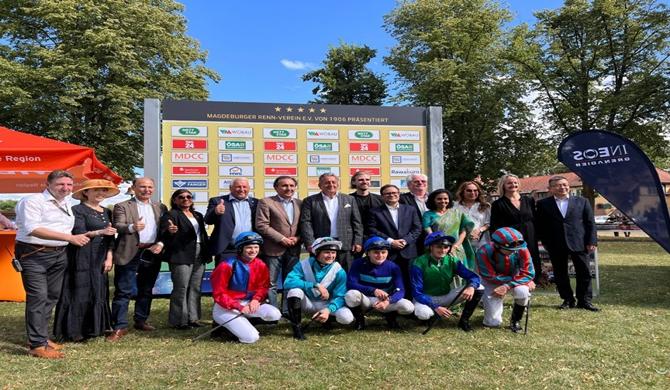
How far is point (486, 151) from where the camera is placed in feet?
71.2

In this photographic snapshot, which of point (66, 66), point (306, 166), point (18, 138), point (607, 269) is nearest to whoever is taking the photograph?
point (18, 138)

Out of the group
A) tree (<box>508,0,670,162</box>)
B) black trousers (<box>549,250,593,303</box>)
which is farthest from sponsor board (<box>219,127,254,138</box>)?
tree (<box>508,0,670,162</box>)

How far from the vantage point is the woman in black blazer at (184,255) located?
5.16 m

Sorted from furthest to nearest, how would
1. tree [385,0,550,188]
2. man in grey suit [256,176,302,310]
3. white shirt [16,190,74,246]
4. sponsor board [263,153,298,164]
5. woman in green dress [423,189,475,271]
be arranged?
1. tree [385,0,550,188]
2. sponsor board [263,153,298,164]
3. woman in green dress [423,189,475,271]
4. man in grey suit [256,176,302,310]
5. white shirt [16,190,74,246]

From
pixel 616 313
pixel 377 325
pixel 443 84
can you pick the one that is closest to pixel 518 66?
pixel 443 84

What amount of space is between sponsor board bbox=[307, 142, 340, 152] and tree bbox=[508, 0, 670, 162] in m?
15.5

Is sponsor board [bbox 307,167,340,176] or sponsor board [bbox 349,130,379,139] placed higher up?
sponsor board [bbox 349,130,379,139]

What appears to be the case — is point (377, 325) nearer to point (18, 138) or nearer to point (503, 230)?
point (503, 230)

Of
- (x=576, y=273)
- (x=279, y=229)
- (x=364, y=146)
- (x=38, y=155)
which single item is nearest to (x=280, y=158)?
(x=364, y=146)

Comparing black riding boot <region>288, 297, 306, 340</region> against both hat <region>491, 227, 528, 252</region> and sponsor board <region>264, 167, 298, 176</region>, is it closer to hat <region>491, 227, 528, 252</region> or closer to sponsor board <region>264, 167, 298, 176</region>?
hat <region>491, 227, 528, 252</region>

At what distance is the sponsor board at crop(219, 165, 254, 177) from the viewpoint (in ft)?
24.2

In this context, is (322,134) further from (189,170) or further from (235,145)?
(189,170)

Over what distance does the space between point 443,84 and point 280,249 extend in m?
17.1

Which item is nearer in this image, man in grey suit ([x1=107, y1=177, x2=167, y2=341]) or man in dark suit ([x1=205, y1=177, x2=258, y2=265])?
man in grey suit ([x1=107, y1=177, x2=167, y2=341])
